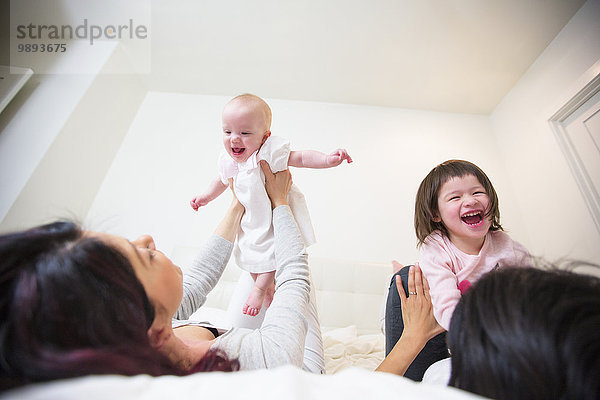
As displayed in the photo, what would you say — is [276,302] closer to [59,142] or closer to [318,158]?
[318,158]

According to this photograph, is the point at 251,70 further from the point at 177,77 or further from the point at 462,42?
the point at 462,42

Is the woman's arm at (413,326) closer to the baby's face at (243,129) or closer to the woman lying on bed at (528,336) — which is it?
the woman lying on bed at (528,336)

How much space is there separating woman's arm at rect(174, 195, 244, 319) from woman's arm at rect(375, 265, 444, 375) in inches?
22.2

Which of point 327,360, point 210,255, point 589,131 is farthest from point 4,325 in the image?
point 589,131

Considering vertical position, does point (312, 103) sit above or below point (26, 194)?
above

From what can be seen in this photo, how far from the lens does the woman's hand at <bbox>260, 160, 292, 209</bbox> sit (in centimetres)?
94

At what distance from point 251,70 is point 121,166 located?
1424mm

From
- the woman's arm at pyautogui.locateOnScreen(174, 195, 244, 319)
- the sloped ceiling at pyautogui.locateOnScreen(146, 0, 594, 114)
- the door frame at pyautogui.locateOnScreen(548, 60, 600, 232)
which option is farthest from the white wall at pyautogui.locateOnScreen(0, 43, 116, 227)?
the door frame at pyautogui.locateOnScreen(548, 60, 600, 232)

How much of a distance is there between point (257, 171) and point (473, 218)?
29.9 inches

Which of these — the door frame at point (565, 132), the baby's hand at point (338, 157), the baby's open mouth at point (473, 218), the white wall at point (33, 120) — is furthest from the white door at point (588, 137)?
the white wall at point (33, 120)

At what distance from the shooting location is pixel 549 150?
81.5 inches

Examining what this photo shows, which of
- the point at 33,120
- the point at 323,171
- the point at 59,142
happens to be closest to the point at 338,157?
the point at 323,171

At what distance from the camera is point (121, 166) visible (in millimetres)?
2377

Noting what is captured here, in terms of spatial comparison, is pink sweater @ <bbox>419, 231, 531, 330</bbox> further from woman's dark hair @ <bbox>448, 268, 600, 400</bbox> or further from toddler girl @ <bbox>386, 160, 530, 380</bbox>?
woman's dark hair @ <bbox>448, 268, 600, 400</bbox>
